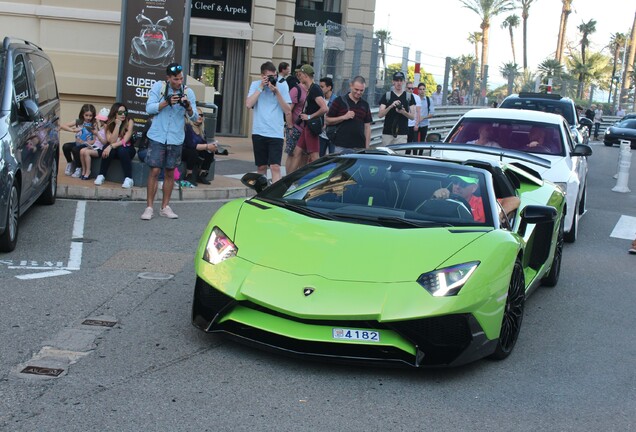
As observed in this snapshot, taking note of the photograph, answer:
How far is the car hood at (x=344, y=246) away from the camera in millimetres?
5539

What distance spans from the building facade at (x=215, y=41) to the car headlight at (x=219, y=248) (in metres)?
8.80

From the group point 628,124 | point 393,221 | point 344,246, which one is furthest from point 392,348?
point 628,124

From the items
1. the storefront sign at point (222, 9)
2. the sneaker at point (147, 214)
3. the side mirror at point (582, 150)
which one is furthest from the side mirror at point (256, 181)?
the storefront sign at point (222, 9)

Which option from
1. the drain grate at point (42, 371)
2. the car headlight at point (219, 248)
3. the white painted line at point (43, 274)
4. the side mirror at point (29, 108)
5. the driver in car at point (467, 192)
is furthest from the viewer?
the side mirror at point (29, 108)

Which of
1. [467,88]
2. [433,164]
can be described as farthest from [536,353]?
[467,88]

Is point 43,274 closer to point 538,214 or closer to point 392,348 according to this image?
point 392,348

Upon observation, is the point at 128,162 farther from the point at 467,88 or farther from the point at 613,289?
the point at 467,88

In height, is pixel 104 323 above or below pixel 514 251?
below

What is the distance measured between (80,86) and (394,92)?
6.38m

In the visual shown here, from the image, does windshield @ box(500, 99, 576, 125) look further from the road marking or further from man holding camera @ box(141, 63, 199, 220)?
the road marking

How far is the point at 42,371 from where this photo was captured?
17.0ft

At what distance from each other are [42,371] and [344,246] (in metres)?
1.89

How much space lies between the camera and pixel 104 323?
20.7 feet

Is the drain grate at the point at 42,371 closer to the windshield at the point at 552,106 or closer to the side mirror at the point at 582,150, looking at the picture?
the side mirror at the point at 582,150
